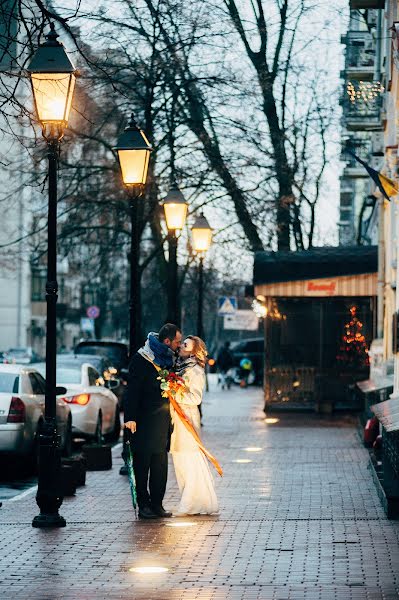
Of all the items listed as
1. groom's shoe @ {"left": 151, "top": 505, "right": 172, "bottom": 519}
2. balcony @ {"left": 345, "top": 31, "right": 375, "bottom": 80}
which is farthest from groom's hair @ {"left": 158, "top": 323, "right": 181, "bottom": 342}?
balcony @ {"left": 345, "top": 31, "right": 375, "bottom": 80}

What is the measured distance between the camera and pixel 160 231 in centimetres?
3597

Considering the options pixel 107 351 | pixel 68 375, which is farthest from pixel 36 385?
pixel 107 351

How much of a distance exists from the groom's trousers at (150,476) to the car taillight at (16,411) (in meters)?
5.19

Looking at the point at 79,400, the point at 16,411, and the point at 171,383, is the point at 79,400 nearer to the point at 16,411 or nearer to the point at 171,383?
the point at 16,411

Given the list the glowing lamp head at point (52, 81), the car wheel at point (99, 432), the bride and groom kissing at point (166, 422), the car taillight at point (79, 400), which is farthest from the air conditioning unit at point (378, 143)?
the glowing lamp head at point (52, 81)

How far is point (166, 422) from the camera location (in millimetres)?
15273

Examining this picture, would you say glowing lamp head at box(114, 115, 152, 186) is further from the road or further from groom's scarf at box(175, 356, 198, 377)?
groom's scarf at box(175, 356, 198, 377)

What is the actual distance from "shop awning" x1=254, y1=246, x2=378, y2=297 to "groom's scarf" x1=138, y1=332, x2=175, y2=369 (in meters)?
19.5

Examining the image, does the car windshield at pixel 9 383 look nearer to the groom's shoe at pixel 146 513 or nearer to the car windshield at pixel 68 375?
the car windshield at pixel 68 375

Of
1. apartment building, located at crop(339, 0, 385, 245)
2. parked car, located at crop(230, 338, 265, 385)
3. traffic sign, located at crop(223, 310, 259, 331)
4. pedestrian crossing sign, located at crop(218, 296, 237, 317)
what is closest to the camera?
apartment building, located at crop(339, 0, 385, 245)

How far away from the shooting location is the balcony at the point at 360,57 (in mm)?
43938

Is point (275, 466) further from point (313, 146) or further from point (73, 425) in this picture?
point (313, 146)

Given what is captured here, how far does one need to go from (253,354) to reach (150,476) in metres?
49.7

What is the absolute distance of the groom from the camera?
49.4ft
